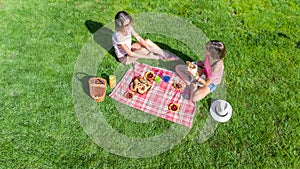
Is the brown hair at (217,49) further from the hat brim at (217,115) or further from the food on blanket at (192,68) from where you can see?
the hat brim at (217,115)

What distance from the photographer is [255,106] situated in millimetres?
5613

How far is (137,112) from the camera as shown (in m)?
5.48

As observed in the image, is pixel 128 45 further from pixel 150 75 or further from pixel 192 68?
Result: pixel 192 68

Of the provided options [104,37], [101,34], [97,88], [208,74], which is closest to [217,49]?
[208,74]

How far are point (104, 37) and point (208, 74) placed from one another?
2.92m

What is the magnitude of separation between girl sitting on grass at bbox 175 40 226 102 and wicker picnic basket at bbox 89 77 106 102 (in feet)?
6.05

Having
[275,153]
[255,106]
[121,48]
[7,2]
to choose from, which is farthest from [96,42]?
[275,153]

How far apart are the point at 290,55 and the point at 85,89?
506 cm

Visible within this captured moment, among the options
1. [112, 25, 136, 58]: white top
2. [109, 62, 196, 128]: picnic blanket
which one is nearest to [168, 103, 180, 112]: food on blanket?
[109, 62, 196, 128]: picnic blanket

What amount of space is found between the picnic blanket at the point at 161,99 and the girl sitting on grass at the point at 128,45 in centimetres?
40

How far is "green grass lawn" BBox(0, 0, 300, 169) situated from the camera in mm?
4887

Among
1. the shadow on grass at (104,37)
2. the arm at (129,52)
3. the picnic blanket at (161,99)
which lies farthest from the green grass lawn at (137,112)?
the arm at (129,52)

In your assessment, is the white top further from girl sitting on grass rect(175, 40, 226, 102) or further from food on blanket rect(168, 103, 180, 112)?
food on blanket rect(168, 103, 180, 112)

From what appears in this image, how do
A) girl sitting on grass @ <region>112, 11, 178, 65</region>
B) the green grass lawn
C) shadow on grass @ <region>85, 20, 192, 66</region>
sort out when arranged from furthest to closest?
1. shadow on grass @ <region>85, 20, 192, 66</region>
2. girl sitting on grass @ <region>112, 11, 178, 65</region>
3. the green grass lawn
